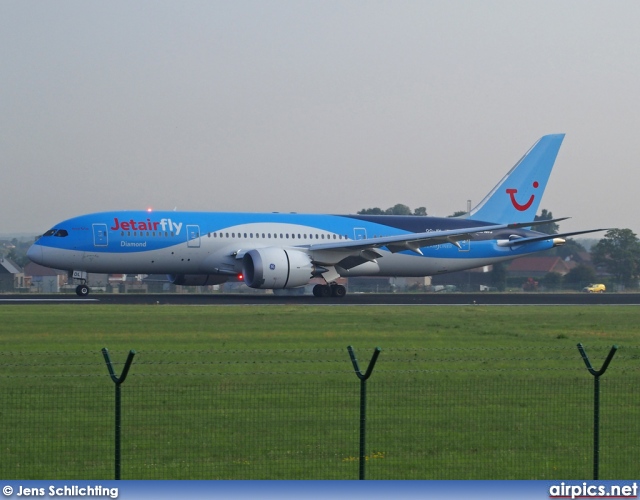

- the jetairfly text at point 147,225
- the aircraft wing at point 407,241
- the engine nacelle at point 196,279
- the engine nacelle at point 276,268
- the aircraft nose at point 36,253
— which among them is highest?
the jetairfly text at point 147,225

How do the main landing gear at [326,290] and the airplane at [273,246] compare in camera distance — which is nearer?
the airplane at [273,246]

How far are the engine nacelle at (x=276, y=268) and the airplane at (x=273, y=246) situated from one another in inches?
1.7

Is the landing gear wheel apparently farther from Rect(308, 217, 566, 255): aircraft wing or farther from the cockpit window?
the cockpit window

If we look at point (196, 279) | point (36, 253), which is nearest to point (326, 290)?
point (196, 279)

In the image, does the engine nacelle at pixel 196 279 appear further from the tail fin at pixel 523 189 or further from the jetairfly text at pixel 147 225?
the tail fin at pixel 523 189

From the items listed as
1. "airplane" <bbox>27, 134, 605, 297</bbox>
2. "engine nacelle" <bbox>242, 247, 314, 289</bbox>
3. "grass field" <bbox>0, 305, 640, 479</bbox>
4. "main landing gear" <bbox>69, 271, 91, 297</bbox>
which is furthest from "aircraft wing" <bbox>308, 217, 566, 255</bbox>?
"grass field" <bbox>0, 305, 640, 479</bbox>

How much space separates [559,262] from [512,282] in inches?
860

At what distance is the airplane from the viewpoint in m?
45.6

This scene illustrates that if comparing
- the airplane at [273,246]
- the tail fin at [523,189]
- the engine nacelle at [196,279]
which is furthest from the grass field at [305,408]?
the tail fin at [523,189]

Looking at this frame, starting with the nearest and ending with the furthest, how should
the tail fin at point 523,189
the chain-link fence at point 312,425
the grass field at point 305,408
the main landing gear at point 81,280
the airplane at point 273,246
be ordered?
the chain-link fence at point 312,425 → the grass field at point 305,408 → the airplane at point 273,246 → the main landing gear at point 81,280 → the tail fin at point 523,189

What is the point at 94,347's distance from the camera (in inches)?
952

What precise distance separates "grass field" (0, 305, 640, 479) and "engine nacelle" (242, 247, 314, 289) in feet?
54.2

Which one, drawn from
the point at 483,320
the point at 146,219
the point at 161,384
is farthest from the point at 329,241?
the point at 161,384

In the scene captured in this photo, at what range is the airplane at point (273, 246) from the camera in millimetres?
45625
